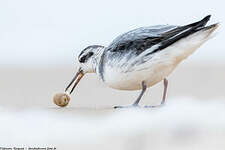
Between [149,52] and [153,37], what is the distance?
9 cm

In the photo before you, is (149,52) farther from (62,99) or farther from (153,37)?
(62,99)

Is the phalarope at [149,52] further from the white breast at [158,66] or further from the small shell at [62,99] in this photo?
the small shell at [62,99]

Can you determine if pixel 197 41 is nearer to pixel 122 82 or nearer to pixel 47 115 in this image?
pixel 122 82

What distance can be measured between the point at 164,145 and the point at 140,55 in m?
0.55

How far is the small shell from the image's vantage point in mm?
3854

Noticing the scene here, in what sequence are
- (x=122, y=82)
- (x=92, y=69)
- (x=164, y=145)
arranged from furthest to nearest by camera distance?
(x=92, y=69)
(x=122, y=82)
(x=164, y=145)

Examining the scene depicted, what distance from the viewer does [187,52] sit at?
340 cm

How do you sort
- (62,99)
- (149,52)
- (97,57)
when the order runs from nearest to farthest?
(149,52) < (97,57) < (62,99)

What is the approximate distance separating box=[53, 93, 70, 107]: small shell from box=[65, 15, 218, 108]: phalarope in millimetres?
405

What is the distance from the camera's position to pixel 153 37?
3418 millimetres

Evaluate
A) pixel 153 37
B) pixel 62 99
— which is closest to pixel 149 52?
pixel 153 37

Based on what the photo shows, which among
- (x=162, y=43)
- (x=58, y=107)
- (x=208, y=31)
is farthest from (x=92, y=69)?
(x=208, y=31)

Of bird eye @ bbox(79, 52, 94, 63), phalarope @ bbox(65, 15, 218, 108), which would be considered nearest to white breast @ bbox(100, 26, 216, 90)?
phalarope @ bbox(65, 15, 218, 108)

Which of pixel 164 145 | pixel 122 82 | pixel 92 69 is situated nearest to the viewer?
pixel 164 145
